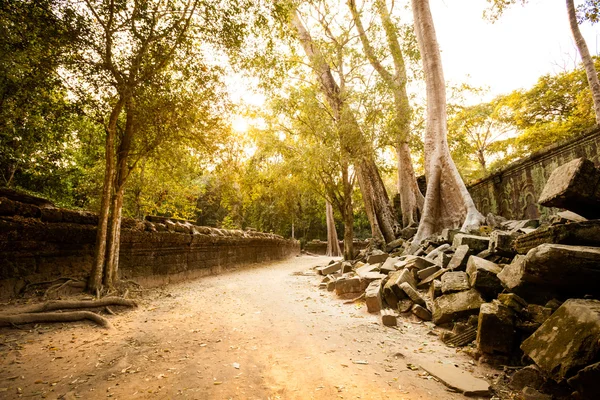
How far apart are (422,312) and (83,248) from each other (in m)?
4.86

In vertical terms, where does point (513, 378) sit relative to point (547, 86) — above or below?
Result: below

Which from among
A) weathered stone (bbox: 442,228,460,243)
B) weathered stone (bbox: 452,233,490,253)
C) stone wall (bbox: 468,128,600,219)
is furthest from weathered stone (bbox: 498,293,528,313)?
weathered stone (bbox: 442,228,460,243)

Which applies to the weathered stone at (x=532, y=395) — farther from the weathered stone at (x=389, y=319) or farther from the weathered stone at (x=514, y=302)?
the weathered stone at (x=389, y=319)

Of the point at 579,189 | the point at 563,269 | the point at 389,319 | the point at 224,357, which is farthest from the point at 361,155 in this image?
the point at 224,357

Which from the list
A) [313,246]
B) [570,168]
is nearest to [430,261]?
[570,168]

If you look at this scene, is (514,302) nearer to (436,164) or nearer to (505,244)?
(505,244)

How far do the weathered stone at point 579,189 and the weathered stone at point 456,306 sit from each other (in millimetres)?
1279

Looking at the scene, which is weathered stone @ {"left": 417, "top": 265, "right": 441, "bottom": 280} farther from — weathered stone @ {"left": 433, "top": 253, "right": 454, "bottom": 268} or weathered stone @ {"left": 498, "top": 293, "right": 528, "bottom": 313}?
weathered stone @ {"left": 498, "top": 293, "right": 528, "bottom": 313}

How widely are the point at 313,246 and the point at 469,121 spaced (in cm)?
1386

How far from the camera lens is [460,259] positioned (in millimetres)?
4004

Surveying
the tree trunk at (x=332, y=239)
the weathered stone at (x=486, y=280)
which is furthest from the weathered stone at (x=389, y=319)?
the tree trunk at (x=332, y=239)

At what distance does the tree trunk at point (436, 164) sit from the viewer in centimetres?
711

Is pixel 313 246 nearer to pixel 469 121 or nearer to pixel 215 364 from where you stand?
pixel 469 121

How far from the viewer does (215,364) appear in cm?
241
